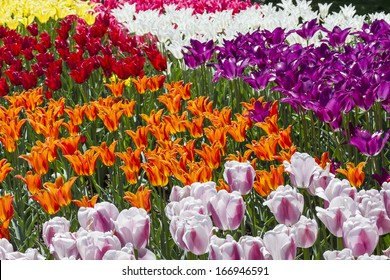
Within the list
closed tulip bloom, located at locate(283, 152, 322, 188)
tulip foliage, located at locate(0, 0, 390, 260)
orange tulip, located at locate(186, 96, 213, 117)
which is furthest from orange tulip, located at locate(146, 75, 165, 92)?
closed tulip bloom, located at locate(283, 152, 322, 188)

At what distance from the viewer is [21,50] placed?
18.9ft

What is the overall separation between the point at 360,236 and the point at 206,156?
3.57 feet

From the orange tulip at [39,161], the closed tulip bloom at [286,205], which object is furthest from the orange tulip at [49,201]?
the closed tulip bloom at [286,205]

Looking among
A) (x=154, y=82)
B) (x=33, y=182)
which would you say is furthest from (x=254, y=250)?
(x=154, y=82)

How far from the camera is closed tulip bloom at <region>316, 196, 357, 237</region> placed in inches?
93.0

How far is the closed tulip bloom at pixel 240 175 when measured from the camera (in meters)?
2.82

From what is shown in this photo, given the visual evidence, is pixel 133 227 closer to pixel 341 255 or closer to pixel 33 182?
pixel 341 255

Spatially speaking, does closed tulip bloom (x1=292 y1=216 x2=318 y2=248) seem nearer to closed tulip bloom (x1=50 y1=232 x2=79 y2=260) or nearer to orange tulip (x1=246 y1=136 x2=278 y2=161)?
closed tulip bloom (x1=50 y1=232 x2=79 y2=260)

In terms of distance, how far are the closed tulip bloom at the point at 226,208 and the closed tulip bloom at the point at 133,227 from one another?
24cm

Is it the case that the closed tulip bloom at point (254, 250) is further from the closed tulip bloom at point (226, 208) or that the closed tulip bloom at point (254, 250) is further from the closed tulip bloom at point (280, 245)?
the closed tulip bloom at point (226, 208)

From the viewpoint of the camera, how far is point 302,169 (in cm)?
281

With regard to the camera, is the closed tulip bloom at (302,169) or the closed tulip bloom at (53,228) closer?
the closed tulip bloom at (53,228)

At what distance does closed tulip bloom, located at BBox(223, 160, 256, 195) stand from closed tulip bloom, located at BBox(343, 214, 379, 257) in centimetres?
64
